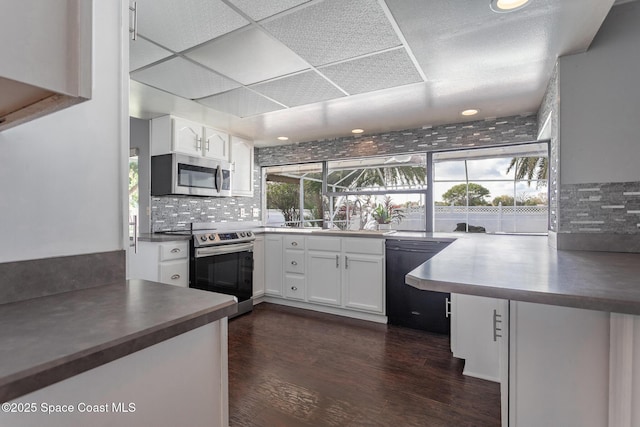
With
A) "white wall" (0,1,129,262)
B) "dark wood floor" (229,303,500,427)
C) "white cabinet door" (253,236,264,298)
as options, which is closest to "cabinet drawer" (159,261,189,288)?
"dark wood floor" (229,303,500,427)

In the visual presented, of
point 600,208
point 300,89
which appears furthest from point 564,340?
point 300,89

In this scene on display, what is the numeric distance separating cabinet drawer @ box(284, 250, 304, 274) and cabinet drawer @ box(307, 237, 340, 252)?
172 mm

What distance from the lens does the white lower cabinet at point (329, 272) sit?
324 cm

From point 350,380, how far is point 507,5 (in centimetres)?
225

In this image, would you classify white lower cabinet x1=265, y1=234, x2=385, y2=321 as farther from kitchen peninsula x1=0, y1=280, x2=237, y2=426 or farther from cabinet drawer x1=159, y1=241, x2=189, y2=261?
kitchen peninsula x1=0, y1=280, x2=237, y2=426

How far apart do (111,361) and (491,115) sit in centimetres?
352

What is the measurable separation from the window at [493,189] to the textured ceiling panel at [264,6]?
2.66 metres

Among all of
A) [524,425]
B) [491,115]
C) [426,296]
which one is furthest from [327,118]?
[524,425]

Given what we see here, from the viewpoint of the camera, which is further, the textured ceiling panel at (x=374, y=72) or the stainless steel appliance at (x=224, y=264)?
the stainless steel appliance at (x=224, y=264)

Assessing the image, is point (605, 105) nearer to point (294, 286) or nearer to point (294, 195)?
point (294, 286)

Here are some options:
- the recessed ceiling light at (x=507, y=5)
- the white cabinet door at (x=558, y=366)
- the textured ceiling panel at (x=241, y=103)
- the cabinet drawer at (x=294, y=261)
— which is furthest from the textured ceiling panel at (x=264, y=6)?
the cabinet drawer at (x=294, y=261)

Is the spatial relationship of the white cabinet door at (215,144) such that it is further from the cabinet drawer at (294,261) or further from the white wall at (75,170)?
the white wall at (75,170)

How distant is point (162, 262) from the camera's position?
275 centimetres

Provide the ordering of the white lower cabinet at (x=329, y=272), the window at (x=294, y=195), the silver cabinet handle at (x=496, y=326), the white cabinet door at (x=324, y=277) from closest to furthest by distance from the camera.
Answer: the silver cabinet handle at (x=496, y=326), the white lower cabinet at (x=329, y=272), the white cabinet door at (x=324, y=277), the window at (x=294, y=195)
